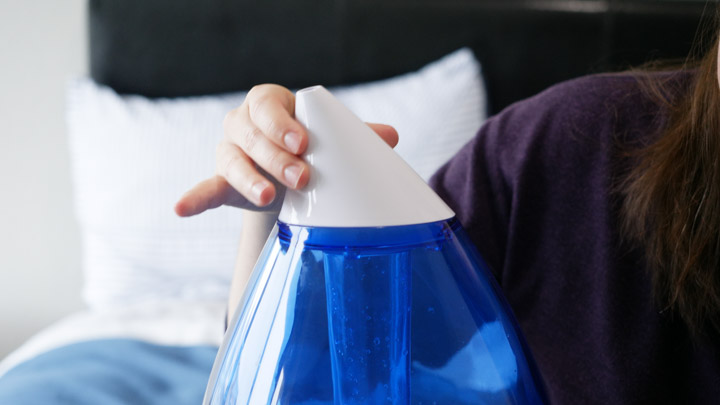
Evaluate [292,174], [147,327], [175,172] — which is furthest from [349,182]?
[175,172]

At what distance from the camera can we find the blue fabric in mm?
664

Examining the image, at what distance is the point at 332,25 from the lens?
126 cm

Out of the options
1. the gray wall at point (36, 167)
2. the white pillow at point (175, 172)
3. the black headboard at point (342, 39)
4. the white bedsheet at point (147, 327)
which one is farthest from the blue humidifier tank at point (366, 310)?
the gray wall at point (36, 167)

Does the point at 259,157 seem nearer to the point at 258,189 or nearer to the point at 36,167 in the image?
the point at 258,189

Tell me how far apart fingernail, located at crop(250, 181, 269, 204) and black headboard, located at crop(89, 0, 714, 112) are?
3.14 ft

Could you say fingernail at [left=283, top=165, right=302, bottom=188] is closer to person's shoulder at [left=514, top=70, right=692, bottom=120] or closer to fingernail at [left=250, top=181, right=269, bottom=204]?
fingernail at [left=250, top=181, right=269, bottom=204]

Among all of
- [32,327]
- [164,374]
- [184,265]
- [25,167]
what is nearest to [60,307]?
[32,327]

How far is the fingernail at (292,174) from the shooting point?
29 cm

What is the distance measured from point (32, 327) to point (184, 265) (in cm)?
53

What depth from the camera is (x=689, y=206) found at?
1.81 feet

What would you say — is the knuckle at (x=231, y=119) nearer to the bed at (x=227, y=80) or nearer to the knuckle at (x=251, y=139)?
the knuckle at (x=251, y=139)

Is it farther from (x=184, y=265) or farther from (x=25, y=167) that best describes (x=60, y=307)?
(x=184, y=265)

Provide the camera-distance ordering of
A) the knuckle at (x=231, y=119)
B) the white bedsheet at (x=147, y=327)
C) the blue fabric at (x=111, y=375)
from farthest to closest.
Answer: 1. the white bedsheet at (x=147, y=327)
2. the blue fabric at (x=111, y=375)
3. the knuckle at (x=231, y=119)

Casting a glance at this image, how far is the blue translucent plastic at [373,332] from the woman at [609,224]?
301mm
